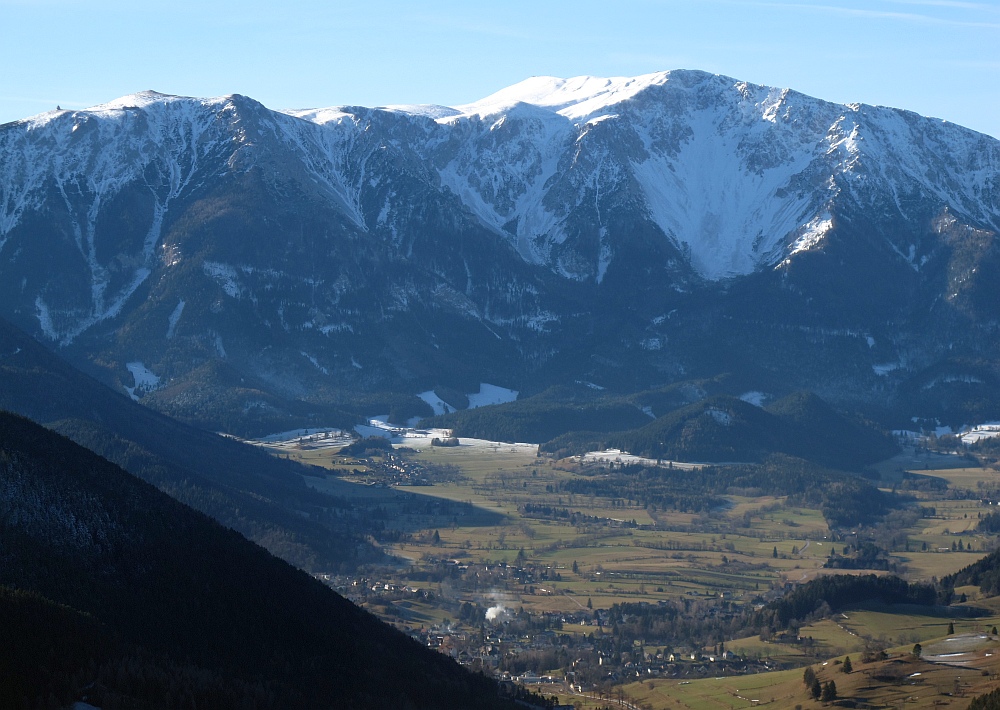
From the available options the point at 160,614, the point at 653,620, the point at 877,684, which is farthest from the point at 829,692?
the point at 160,614

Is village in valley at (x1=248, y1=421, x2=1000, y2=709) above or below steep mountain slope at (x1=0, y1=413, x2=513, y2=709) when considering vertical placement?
below

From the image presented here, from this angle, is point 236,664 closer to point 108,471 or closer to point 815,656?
point 108,471

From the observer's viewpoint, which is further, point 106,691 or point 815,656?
point 815,656

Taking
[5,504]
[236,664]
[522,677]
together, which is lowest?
[522,677]

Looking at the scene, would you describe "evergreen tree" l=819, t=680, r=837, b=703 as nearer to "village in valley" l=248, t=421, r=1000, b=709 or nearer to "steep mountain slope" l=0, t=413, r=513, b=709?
"village in valley" l=248, t=421, r=1000, b=709

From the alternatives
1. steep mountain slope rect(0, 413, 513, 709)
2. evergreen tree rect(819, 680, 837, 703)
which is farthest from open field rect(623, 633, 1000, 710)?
steep mountain slope rect(0, 413, 513, 709)

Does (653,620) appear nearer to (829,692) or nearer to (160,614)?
(829,692)

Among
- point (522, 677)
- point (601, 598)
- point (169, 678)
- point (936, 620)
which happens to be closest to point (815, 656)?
point (936, 620)

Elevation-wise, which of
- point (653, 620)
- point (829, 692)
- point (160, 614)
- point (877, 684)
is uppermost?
point (160, 614)
